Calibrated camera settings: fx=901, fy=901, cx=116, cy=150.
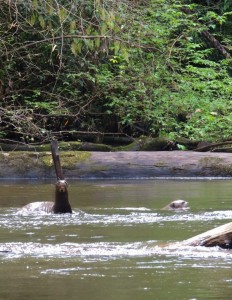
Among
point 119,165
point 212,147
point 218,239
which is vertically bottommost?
point 218,239

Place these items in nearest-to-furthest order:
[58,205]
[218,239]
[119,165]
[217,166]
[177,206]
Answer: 1. [218,239]
2. [58,205]
3. [177,206]
4. [119,165]
5. [217,166]

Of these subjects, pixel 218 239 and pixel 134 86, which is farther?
pixel 134 86

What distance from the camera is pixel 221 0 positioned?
24094 mm

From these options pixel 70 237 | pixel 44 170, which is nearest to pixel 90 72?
pixel 44 170

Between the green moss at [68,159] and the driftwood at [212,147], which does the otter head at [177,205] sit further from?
the driftwood at [212,147]

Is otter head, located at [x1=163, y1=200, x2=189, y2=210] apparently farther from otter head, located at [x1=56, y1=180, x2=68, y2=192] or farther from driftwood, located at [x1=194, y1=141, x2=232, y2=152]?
driftwood, located at [x1=194, y1=141, x2=232, y2=152]

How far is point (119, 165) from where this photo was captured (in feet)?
56.5

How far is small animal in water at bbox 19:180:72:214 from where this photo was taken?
10925mm

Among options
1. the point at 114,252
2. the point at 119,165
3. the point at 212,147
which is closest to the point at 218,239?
the point at 114,252

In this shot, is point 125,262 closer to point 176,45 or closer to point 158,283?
point 158,283

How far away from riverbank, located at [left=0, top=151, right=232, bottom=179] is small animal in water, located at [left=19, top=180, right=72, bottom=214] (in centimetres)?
576

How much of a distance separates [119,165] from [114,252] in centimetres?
966

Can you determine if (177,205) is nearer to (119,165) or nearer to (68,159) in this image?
(119,165)

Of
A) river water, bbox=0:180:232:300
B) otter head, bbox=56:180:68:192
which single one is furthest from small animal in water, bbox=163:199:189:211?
otter head, bbox=56:180:68:192
